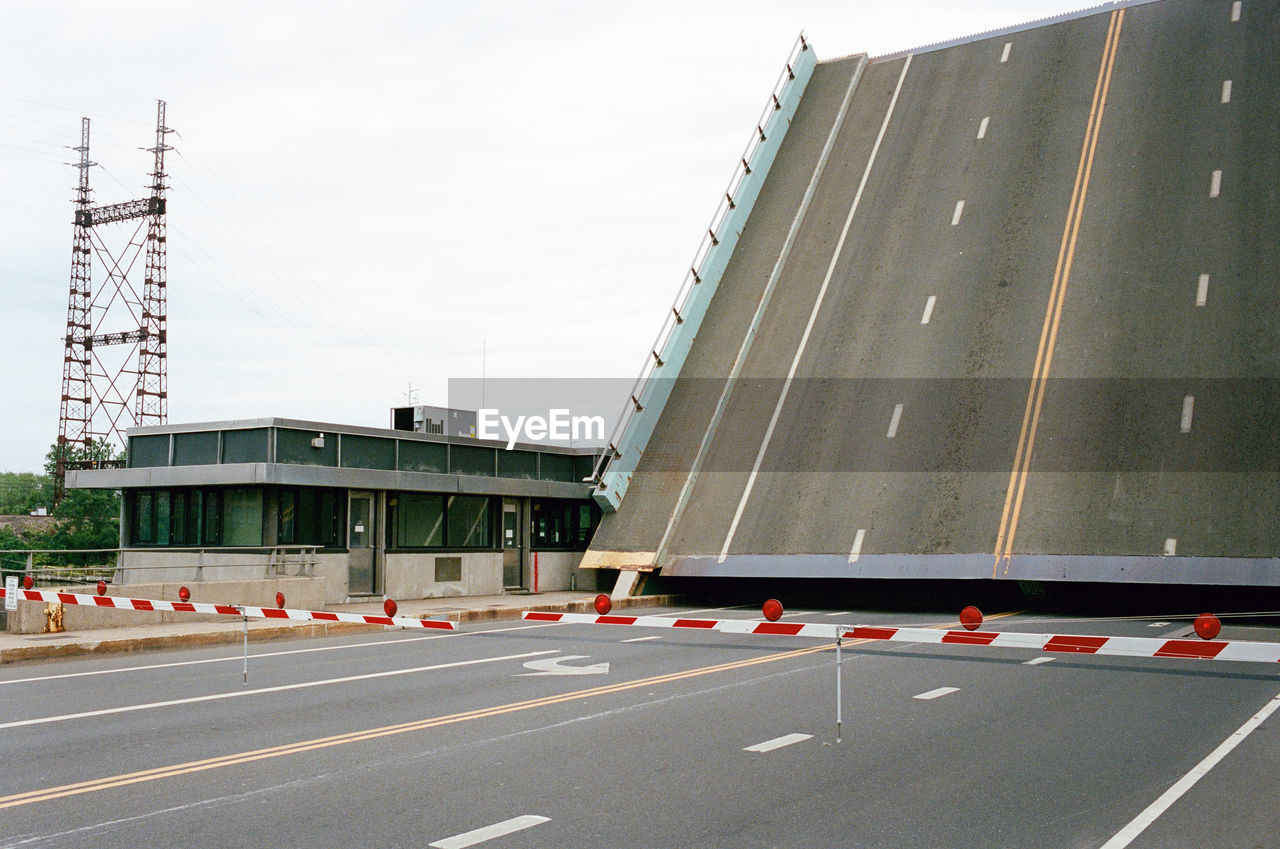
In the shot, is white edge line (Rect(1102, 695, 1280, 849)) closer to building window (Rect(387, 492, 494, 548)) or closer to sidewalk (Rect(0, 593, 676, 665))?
sidewalk (Rect(0, 593, 676, 665))

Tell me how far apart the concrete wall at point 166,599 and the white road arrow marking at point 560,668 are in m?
7.16

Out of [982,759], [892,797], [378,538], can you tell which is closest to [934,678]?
[982,759]

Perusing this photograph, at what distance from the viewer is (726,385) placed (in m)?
26.7

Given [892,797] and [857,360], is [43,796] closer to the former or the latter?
[892,797]

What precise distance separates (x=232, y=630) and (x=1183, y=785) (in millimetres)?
13040

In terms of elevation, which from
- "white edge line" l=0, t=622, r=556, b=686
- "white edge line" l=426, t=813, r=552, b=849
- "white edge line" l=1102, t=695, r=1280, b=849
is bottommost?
"white edge line" l=1102, t=695, r=1280, b=849

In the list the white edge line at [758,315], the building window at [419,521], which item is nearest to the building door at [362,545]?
the building window at [419,521]

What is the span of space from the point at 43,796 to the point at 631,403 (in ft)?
67.9

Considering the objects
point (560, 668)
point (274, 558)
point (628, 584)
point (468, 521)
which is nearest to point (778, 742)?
point (560, 668)

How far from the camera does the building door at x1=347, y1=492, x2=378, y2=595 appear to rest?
22391 mm

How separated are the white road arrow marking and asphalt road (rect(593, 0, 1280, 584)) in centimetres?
957

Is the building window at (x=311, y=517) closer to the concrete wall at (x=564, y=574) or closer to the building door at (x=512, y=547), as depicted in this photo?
the building door at (x=512, y=547)

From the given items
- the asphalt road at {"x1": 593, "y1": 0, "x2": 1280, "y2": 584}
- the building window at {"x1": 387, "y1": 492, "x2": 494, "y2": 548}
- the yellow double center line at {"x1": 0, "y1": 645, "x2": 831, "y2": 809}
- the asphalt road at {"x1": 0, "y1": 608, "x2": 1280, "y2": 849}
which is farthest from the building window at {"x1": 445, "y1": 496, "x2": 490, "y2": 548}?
the yellow double center line at {"x1": 0, "y1": 645, "x2": 831, "y2": 809}

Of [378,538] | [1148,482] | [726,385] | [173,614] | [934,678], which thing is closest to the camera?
[934,678]
